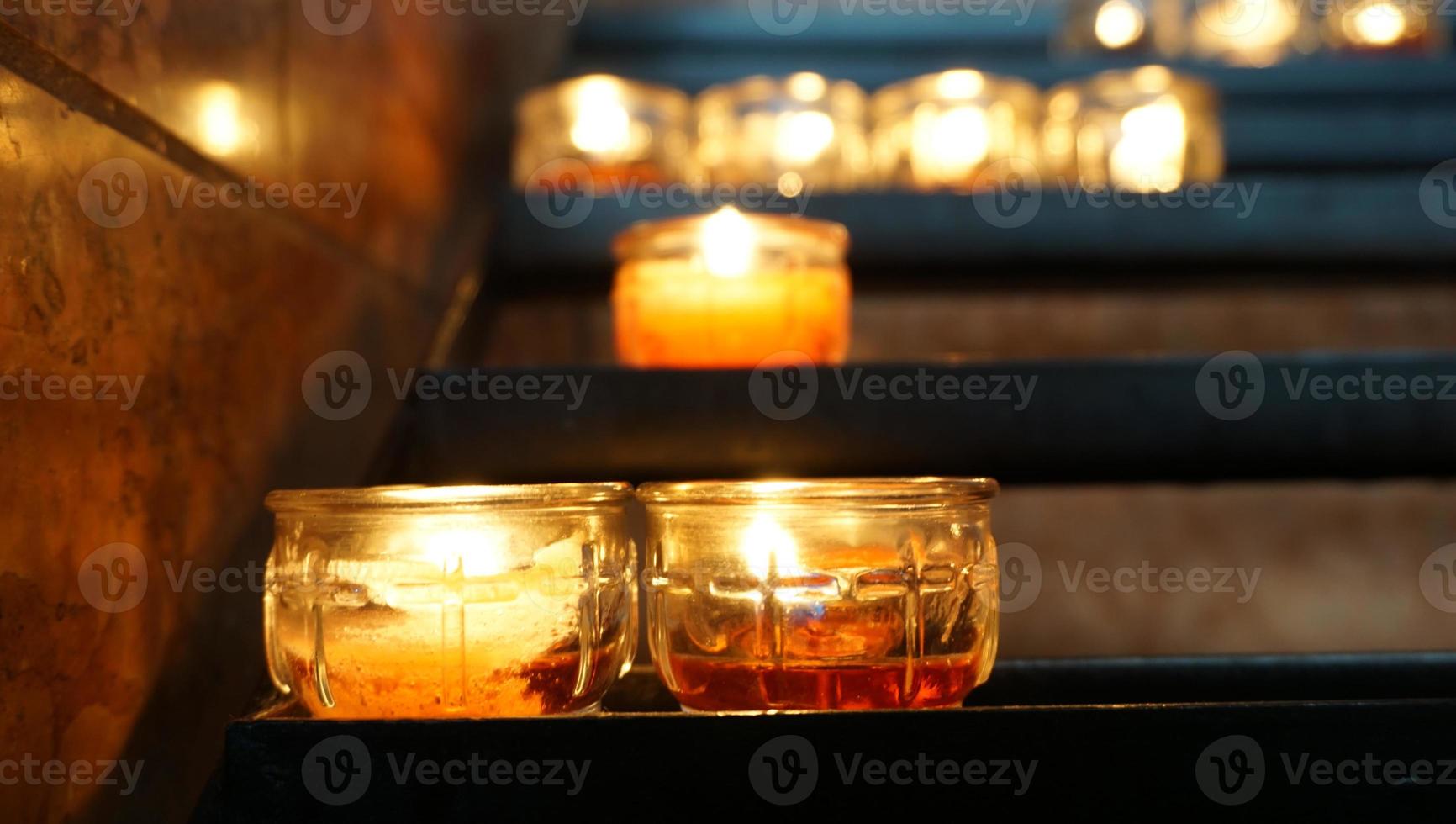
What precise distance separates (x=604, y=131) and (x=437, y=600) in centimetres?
111

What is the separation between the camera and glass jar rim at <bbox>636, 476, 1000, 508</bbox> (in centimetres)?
71

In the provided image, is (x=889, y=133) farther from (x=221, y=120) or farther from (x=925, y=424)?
(x=221, y=120)

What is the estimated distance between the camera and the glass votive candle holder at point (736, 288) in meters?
1.17

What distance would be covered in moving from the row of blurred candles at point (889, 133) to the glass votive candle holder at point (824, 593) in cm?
105

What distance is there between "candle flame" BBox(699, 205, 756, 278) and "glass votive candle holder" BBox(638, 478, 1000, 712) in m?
0.47

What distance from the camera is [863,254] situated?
4.92 ft

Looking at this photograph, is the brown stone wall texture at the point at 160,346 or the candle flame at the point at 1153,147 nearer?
the brown stone wall texture at the point at 160,346

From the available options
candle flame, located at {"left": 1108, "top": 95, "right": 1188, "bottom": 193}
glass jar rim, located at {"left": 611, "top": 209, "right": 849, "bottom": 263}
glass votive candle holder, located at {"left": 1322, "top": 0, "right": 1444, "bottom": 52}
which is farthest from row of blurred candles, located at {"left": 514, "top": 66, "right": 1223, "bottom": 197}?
glass votive candle holder, located at {"left": 1322, "top": 0, "right": 1444, "bottom": 52}

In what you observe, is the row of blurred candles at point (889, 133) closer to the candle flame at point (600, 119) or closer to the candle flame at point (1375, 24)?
the candle flame at point (600, 119)

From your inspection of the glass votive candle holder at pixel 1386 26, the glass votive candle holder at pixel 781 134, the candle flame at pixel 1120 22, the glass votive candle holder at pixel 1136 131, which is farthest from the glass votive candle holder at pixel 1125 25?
the glass votive candle holder at pixel 781 134

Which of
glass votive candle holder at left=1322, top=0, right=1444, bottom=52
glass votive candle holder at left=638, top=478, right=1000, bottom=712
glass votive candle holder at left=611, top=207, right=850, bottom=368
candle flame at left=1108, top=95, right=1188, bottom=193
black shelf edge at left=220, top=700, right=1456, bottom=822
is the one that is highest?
glass votive candle holder at left=1322, top=0, right=1444, bottom=52

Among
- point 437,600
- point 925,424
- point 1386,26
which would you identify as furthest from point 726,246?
point 1386,26

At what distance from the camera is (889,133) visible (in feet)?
5.97

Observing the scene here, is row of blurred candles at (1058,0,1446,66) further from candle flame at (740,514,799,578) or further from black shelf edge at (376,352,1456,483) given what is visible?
candle flame at (740,514,799,578)
